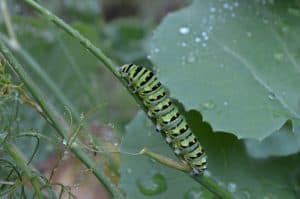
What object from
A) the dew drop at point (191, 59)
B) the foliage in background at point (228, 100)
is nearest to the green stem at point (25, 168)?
the foliage in background at point (228, 100)

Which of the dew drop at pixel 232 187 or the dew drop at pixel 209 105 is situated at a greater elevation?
the dew drop at pixel 209 105

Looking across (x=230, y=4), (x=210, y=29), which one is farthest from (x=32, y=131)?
(x=230, y=4)

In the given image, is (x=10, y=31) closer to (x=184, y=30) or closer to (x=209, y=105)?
(x=184, y=30)

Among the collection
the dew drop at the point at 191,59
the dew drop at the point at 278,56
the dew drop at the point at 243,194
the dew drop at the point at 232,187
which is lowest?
the dew drop at the point at 243,194

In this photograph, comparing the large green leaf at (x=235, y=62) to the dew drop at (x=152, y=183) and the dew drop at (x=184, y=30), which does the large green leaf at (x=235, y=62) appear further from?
the dew drop at (x=152, y=183)

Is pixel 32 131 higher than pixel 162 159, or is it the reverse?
pixel 32 131

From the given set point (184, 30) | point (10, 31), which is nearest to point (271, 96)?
point (184, 30)

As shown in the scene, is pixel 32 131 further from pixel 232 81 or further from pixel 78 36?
pixel 232 81
